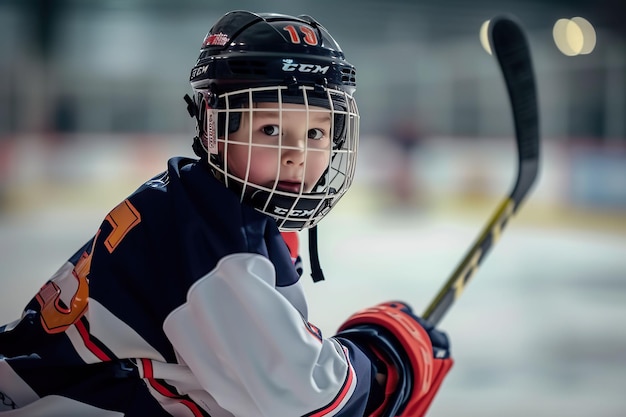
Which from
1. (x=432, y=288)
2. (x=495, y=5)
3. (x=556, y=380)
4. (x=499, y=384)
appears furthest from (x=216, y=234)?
(x=495, y=5)

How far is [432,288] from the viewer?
11.5ft

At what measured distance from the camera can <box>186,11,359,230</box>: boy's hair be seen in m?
1.03

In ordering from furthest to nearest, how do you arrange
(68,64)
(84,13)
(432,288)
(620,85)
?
(84,13) → (68,64) → (620,85) → (432,288)

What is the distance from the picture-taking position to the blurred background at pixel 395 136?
170 inches

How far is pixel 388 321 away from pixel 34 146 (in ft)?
26.8

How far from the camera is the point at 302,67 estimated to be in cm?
104

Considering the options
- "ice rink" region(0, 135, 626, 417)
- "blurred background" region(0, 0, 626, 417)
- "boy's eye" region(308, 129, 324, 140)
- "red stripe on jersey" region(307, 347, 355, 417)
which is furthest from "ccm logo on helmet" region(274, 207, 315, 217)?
"blurred background" region(0, 0, 626, 417)

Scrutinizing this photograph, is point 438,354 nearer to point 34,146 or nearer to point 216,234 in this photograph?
point 216,234

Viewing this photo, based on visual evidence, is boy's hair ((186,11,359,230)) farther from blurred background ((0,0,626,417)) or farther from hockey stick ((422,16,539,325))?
blurred background ((0,0,626,417))

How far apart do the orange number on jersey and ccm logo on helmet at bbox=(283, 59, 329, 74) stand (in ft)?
0.87

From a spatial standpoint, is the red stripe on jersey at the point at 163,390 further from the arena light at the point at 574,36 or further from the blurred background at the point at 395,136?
the arena light at the point at 574,36

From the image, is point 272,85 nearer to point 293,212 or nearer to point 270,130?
point 270,130

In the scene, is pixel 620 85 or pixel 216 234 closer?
pixel 216 234

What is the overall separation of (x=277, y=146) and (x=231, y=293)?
8.1 inches
